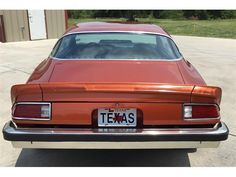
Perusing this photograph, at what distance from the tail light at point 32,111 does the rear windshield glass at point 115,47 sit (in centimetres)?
106

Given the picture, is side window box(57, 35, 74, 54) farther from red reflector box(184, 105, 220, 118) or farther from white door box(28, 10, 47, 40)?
white door box(28, 10, 47, 40)

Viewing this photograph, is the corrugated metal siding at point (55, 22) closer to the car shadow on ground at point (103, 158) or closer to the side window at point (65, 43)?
the side window at point (65, 43)

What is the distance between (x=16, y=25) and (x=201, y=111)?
603 inches

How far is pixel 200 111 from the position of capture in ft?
9.36

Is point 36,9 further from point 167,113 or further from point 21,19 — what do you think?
point 167,113

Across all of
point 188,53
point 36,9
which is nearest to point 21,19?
point 36,9

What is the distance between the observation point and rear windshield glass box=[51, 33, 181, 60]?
378cm

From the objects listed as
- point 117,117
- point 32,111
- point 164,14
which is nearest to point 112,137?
point 117,117

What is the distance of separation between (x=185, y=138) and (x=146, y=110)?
43 cm

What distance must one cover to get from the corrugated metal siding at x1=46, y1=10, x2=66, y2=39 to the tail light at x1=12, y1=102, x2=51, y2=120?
15946 mm

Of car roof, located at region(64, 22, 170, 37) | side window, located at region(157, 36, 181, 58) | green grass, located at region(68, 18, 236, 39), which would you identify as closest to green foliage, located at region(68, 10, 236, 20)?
green grass, located at region(68, 18, 236, 39)

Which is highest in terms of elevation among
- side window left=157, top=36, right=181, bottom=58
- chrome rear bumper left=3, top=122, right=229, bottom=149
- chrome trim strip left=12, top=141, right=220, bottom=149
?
side window left=157, top=36, right=181, bottom=58

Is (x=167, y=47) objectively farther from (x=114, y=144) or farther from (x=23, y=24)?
(x=23, y=24)

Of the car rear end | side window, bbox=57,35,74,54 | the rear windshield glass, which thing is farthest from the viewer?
side window, bbox=57,35,74,54
